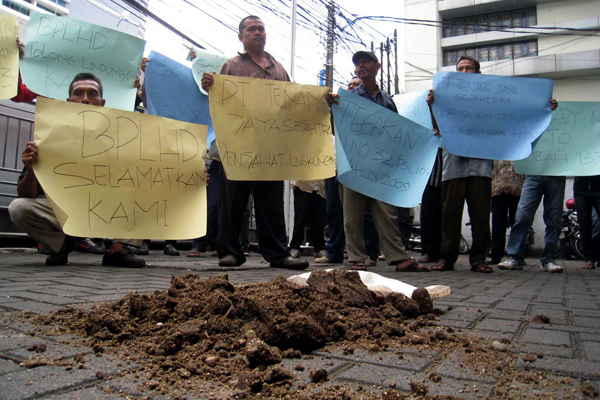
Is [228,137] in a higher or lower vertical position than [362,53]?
lower

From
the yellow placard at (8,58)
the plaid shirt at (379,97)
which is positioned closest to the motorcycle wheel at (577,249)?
the plaid shirt at (379,97)

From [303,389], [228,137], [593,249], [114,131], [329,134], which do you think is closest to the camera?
[303,389]

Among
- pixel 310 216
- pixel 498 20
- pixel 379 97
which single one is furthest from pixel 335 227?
pixel 498 20

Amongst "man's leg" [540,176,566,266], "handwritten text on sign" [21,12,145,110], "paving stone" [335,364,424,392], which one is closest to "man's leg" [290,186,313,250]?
"handwritten text on sign" [21,12,145,110]

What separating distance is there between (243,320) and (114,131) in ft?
7.25

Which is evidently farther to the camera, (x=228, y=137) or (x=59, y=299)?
(x=228, y=137)

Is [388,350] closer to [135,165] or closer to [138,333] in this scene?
[138,333]

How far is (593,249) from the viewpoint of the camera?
609cm

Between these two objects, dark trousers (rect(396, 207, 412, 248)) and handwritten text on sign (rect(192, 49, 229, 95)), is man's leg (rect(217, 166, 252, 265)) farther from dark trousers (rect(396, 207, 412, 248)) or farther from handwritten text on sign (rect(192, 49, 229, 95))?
dark trousers (rect(396, 207, 412, 248))

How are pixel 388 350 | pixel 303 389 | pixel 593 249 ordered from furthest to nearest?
pixel 593 249
pixel 388 350
pixel 303 389

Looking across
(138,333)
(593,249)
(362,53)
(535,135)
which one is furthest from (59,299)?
(593,249)

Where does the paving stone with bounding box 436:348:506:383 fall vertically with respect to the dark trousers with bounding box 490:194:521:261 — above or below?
below

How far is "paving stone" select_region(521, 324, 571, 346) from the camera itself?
5.31 ft

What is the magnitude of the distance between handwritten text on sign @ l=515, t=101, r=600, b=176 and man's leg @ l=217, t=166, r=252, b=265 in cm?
299
